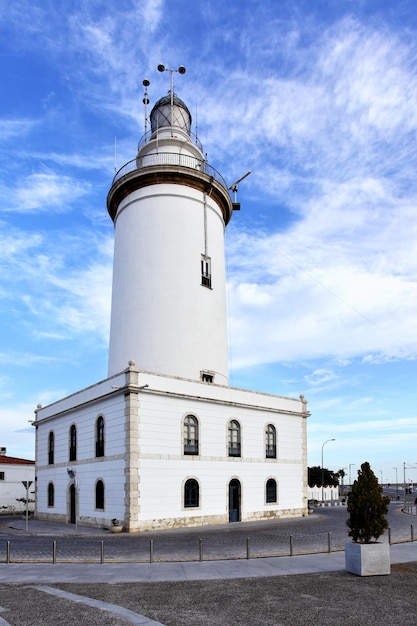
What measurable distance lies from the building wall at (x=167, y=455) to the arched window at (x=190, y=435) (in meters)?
0.32

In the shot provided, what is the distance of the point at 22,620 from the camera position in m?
9.93

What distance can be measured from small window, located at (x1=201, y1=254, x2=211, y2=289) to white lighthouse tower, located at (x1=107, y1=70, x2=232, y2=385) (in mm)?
65

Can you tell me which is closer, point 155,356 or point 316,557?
point 316,557

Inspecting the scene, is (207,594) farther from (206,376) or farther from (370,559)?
(206,376)

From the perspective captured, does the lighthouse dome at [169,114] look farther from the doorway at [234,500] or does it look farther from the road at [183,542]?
the road at [183,542]

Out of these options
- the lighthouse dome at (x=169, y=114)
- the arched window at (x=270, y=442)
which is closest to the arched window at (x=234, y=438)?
the arched window at (x=270, y=442)

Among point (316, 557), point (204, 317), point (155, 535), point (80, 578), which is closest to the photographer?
point (80, 578)

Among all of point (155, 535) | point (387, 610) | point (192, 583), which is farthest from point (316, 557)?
point (155, 535)

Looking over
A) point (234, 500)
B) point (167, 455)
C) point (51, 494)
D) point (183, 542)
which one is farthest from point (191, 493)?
point (51, 494)

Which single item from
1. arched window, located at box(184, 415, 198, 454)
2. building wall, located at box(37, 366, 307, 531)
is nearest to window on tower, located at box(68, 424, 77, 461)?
building wall, located at box(37, 366, 307, 531)

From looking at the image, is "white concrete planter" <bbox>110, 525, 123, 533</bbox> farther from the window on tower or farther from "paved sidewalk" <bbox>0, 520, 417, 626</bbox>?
"paved sidewalk" <bbox>0, 520, 417, 626</bbox>

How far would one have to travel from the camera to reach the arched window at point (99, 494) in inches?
1140

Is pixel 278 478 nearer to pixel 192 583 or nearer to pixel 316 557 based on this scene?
pixel 316 557

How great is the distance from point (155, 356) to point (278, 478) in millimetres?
11212
